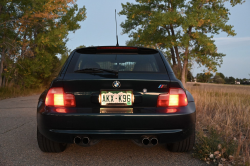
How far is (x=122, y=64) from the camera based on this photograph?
3.44 m

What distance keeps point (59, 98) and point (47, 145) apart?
0.86m

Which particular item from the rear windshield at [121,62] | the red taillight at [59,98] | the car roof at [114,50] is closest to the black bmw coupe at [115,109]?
the red taillight at [59,98]

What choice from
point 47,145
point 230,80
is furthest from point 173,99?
point 230,80

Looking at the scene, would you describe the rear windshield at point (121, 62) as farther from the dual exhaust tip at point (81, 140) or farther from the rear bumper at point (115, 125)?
the dual exhaust tip at point (81, 140)

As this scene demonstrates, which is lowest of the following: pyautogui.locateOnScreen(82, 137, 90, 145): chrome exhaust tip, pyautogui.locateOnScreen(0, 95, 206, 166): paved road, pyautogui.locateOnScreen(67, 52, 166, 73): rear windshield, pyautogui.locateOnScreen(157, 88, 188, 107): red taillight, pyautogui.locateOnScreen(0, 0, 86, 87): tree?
pyautogui.locateOnScreen(0, 95, 206, 166): paved road

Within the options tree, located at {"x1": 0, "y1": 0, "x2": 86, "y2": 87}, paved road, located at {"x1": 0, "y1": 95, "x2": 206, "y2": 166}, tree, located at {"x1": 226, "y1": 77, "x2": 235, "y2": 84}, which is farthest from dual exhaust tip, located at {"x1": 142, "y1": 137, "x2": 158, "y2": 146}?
tree, located at {"x1": 226, "y1": 77, "x2": 235, "y2": 84}

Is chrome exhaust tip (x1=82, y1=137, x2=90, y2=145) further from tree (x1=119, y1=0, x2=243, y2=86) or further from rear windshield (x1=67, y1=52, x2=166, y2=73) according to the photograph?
tree (x1=119, y1=0, x2=243, y2=86)

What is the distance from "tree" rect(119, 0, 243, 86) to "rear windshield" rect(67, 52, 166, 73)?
16.6 m

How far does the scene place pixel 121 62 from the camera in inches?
136

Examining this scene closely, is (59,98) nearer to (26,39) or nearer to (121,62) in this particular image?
(121,62)

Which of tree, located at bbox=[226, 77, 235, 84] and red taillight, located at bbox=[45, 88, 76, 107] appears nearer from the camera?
red taillight, located at bbox=[45, 88, 76, 107]

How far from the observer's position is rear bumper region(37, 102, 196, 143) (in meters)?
2.84

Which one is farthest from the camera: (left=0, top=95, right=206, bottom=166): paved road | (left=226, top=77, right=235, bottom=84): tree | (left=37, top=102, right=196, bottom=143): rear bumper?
(left=226, top=77, right=235, bottom=84): tree

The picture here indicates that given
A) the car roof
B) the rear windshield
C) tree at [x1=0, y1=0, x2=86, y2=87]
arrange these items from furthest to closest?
tree at [x1=0, y1=0, x2=86, y2=87]
the car roof
the rear windshield
